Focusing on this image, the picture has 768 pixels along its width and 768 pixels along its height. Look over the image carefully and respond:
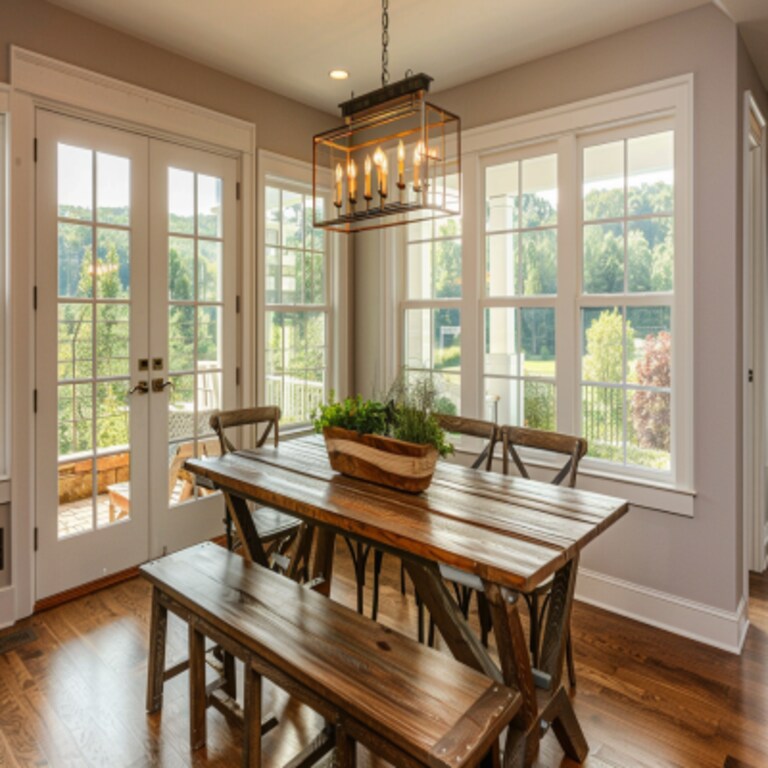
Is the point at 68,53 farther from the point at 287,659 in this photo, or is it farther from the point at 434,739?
the point at 434,739

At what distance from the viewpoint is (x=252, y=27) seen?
3002mm

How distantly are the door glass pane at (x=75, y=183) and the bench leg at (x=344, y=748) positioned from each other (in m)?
2.81

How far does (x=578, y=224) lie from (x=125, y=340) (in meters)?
2.68

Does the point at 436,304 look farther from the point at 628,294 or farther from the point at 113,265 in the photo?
the point at 113,265

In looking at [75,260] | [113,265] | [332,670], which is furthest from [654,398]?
[75,260]

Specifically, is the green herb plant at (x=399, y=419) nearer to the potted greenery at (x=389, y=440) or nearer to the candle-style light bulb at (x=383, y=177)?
the potted greenery at (x=389, y=440)

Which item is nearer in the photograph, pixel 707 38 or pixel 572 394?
pixel 707 38

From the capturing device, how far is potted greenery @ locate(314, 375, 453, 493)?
2.02 meters

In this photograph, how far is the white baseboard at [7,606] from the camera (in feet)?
8.95

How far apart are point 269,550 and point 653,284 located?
96.0 inches

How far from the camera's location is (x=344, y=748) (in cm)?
→ 146

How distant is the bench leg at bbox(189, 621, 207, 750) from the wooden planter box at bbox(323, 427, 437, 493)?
2.57 ft

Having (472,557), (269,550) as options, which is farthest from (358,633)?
(269,550)

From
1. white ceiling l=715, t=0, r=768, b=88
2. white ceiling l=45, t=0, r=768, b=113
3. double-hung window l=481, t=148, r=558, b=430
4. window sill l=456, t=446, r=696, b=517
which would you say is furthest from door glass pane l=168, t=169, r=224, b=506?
white ceiling l=715, t=0, r=768, b=88
